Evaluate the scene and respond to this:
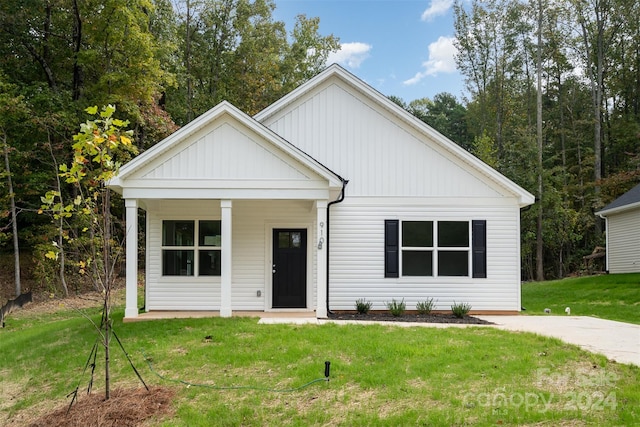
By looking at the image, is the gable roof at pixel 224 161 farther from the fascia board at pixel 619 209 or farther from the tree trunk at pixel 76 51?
the fascia board at pixel 619 209

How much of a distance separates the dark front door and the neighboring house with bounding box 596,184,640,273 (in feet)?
49.0

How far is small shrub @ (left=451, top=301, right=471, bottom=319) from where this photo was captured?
414 inches

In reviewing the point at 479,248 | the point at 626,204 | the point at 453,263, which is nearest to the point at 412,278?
the point at 453,263

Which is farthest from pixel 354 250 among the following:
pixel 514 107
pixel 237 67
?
pixel 514 107

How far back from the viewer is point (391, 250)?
36.6 feet

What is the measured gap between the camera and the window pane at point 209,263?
11.1m

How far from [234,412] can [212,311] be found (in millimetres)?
5806

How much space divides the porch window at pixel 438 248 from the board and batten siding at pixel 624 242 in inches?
492

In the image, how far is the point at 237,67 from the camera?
26672 mm

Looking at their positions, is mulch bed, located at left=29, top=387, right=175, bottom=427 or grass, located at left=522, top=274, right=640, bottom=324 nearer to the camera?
mulch bed, located at left=29, top=387, right=175, bottom=427

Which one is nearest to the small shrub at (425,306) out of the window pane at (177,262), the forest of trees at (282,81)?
the window pane at (177,262)

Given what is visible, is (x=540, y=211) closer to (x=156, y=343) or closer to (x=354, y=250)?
(x=354, y=250)

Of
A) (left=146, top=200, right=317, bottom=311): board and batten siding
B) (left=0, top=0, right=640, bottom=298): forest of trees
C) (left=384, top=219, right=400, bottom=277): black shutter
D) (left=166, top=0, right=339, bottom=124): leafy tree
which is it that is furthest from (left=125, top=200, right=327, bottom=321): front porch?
(left=166, top=0, right=339, bottom=124): leafy tree

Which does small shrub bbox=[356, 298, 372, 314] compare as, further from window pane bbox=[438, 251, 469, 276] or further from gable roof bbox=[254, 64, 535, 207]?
gable roof bbox=[254, 64, 535, 207]
